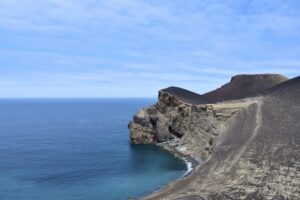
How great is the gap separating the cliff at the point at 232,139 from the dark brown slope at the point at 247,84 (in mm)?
2466

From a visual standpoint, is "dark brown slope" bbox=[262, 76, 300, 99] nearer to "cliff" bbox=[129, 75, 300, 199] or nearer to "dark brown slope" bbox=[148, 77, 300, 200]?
"cliff" bbox=[129, 75, 300, 199]

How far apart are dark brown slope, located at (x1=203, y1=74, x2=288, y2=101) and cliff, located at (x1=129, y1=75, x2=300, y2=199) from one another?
2466mm

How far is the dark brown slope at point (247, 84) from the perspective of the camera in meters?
119

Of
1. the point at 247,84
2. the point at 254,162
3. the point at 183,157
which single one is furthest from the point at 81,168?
the point at 247,84

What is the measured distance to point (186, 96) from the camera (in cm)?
11562

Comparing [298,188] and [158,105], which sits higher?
[158,105]

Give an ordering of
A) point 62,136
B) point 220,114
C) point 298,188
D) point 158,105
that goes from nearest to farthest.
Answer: point 298,188
point 220,114
point 158,105
point 62,136

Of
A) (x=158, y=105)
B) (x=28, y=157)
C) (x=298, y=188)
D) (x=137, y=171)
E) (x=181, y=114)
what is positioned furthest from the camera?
(x=158, y=105)

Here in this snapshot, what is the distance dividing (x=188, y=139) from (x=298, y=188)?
50777 millimetres

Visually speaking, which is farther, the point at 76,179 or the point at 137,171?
the point at 137,171

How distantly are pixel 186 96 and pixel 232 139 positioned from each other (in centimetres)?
4839

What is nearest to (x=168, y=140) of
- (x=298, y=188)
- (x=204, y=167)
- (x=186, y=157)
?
(x=186, y=157)

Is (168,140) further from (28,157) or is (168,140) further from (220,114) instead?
(28,157)

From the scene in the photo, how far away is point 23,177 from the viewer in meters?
74.6
